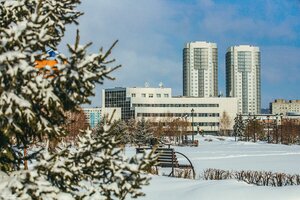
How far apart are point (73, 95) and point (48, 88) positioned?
360mm

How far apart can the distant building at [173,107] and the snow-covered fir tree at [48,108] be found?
466 ft

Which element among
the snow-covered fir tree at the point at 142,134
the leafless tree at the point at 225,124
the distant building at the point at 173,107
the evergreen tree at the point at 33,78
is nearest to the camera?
the evergreen tree at the point at 33,78

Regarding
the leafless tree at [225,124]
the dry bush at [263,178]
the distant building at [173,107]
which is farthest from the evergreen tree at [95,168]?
the distant building at [173,107]

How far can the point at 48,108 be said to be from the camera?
17.3 feet

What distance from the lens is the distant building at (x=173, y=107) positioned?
493 ft

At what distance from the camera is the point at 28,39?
4.86 meters

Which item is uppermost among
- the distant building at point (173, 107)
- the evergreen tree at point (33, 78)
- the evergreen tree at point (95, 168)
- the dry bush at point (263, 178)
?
the distant building at point (173, 107)

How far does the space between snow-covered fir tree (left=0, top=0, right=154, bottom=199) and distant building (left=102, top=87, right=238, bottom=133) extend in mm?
142035

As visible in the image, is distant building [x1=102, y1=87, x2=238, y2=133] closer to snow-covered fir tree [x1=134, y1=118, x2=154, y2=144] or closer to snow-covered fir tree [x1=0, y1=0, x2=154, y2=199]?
snow-covered fir tree [x1=134, y1=118, x2=154, y2=144]

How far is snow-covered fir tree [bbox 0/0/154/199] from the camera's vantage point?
4809mm

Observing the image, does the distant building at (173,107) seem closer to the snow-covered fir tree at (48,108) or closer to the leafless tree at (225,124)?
the leafless tree at (225,124)

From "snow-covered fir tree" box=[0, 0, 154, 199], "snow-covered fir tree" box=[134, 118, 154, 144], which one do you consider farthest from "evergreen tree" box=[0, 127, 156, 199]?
"snow-covered fir tree" box=[134, 118, 154, 144]

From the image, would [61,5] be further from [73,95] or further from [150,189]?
[150,189]

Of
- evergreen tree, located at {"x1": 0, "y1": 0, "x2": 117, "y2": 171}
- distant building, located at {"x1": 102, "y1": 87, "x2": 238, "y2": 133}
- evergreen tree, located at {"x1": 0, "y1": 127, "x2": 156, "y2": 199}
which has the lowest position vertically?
evergreen tree, located at {"x1": 0, "y1": 127, "x2": 156, "y2": 199}
